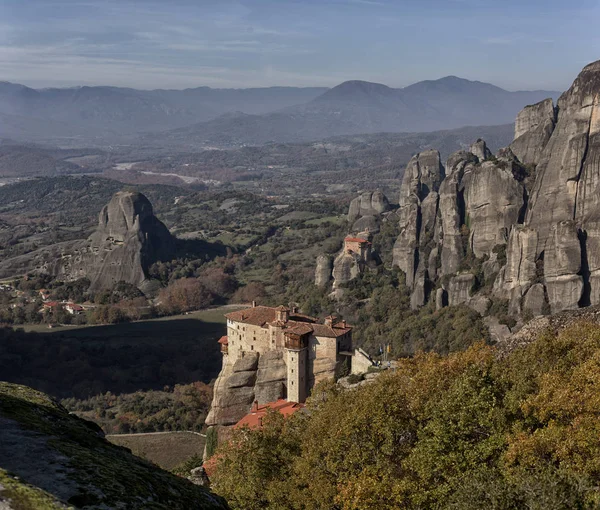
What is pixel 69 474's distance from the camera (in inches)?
446

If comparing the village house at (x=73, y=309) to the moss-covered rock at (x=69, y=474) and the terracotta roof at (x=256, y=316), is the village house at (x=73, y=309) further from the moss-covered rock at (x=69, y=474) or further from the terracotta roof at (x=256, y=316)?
the moss-covered rock at (x=69, y=474)

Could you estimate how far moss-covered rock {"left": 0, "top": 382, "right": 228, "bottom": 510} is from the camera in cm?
1041

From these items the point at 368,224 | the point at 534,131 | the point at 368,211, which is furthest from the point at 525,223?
the point at 368,211

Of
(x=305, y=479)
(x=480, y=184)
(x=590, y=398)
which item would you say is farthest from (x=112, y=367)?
(x=590, y=398)

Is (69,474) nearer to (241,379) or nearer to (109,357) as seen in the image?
(241,379)

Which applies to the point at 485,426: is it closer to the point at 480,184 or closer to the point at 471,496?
the point at 471,496

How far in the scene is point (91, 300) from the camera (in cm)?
11125

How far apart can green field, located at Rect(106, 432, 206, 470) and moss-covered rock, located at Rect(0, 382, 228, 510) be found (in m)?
31.1

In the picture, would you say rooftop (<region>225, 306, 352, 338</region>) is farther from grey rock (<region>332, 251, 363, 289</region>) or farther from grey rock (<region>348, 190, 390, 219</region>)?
grey rock (<region>348, 190, 390, 219</region>)

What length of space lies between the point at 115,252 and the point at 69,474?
11297cm

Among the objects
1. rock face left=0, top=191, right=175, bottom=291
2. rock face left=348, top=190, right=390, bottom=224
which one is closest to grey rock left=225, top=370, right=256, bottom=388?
rock face left=0, top=191, right=175, bottom=291

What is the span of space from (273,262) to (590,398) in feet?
350

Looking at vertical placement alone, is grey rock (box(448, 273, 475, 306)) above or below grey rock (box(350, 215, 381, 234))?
below

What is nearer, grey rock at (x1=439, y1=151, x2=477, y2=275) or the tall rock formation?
grey rock at (x1=439, y1=151, x2=477, y2=275)
